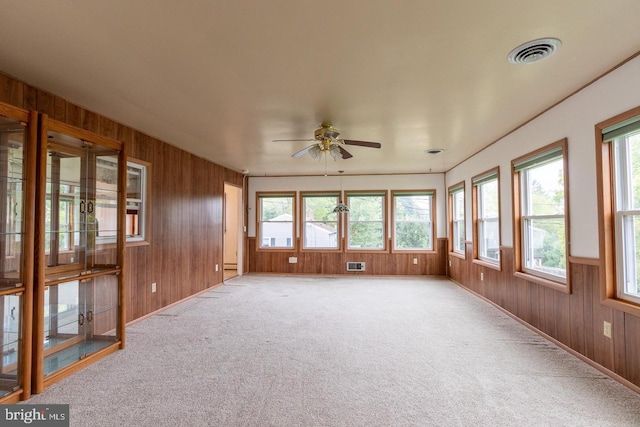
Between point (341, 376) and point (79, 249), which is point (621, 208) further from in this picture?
point (79, 249)

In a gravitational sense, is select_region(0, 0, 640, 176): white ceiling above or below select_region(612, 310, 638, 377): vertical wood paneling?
above

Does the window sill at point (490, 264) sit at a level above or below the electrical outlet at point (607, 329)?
above

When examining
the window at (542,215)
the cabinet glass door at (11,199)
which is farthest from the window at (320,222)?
the cabinet glass door at (11,199)

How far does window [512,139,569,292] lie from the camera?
10.8 feet

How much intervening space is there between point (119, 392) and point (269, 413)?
1162mm

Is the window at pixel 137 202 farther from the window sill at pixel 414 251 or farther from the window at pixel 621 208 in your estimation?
the window sill at pixel 414 251

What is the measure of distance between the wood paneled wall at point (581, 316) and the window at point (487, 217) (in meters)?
0.54

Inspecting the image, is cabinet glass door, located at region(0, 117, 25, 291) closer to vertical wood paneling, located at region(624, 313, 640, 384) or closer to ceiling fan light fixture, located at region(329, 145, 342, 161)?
ceiling fan light fixture, located at region(329, 145, 342, 161)

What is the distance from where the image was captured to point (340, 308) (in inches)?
183

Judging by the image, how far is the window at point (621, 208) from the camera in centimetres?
240

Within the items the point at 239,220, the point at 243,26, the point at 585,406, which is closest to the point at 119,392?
the point at 243,26

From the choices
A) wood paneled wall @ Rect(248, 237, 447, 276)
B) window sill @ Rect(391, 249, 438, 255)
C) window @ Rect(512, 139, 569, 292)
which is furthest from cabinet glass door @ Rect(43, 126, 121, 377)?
window sill @ Rect(391, 249, 438, 255)

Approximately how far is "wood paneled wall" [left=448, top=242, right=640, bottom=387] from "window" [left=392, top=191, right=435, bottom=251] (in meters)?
3.06

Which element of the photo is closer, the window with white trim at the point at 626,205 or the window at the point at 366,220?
the window with white trim at the point at 626,205
